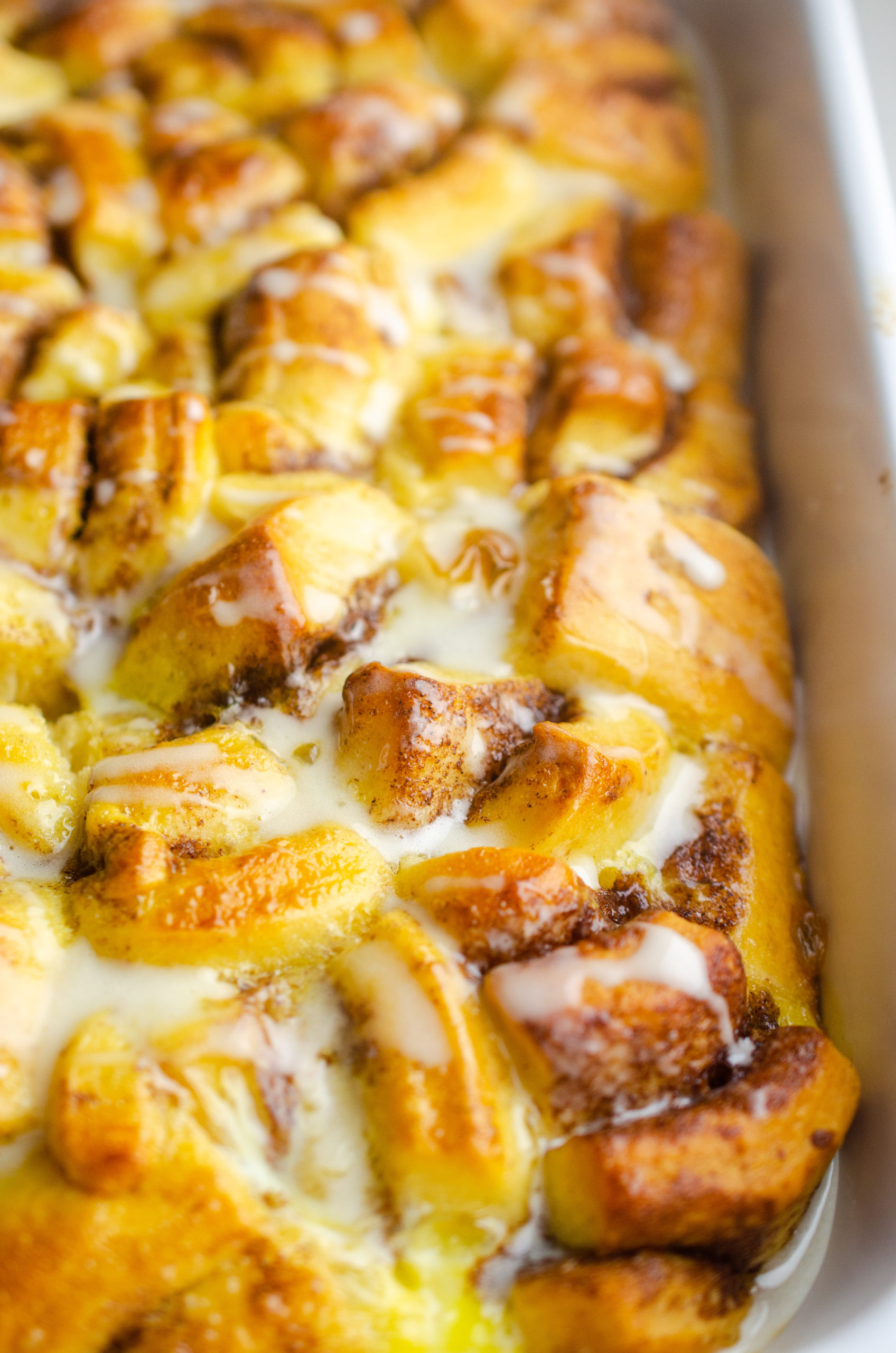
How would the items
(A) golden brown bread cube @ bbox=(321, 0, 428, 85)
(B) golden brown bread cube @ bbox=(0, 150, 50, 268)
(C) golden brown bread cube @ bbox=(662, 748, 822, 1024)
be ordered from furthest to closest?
(A) golden brown bread cube @ bbox=(321, 0, 428, 85) → (B) golden brown bread cube @ bbox=(0, 150, 50, 268) → (C) golden brown bread cube @ bbox=(662, 748, 822, 1024)

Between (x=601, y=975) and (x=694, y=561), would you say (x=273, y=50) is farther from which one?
(x=601, y=975)

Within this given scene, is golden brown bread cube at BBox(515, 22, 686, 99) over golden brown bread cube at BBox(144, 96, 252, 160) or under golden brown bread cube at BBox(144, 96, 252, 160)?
over

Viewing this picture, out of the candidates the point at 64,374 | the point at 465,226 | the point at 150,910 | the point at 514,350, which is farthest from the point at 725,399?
the point at 150,910

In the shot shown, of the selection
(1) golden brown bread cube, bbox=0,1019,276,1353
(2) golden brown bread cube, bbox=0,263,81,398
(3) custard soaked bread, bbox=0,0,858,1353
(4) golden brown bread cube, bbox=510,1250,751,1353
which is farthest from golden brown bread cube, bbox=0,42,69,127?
(4) golden brown bread cube, bbox=510,1250,751,1353

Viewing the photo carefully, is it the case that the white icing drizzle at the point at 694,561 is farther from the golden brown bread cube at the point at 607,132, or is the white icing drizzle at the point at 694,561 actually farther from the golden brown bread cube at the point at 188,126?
the golden brown bread cube at the point at 188,126

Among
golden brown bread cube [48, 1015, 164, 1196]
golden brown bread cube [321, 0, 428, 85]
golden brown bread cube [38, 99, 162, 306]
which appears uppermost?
golden brown bread cube [321, 0, 428, 85]

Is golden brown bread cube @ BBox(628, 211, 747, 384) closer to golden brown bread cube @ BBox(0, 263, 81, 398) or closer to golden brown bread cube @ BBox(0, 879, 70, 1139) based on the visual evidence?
golden brown bread cube @ BBox(0, 263, 81, 398)
